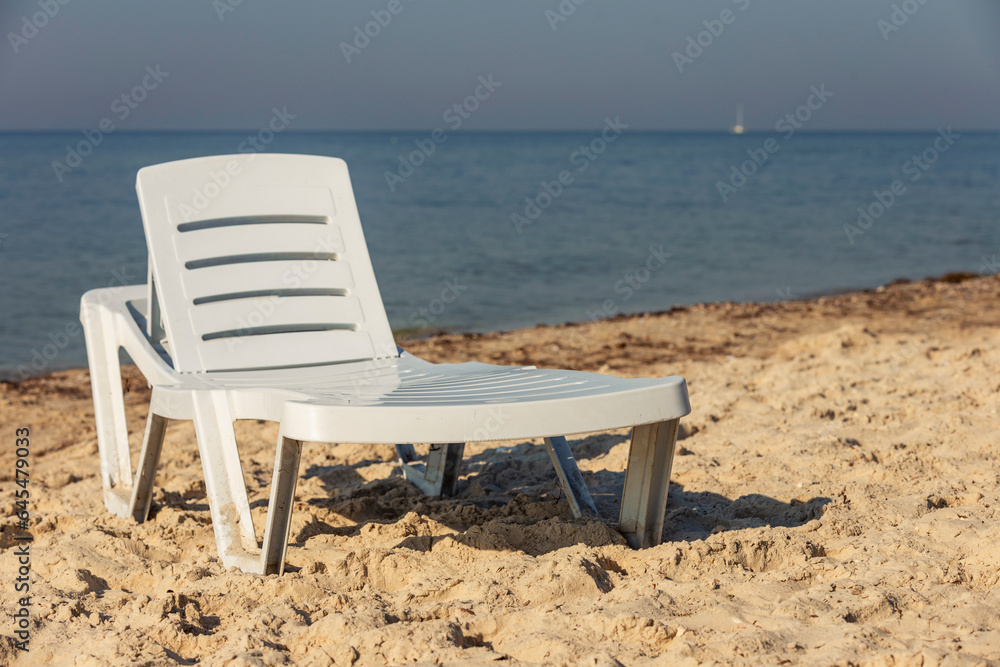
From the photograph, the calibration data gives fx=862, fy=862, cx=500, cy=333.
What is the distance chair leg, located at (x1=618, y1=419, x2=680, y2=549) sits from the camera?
2490 millimetres

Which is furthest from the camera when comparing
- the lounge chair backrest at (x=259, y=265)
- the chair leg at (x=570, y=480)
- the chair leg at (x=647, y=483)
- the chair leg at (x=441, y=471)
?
the lounge chair backrest at (x=259, y=265)

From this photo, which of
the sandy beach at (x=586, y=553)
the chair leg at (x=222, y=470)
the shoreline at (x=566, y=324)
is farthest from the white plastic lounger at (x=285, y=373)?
the shoreline at (x=566, y=324)

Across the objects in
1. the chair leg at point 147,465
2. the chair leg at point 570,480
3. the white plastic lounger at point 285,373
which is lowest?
the chair leg at point 147,465

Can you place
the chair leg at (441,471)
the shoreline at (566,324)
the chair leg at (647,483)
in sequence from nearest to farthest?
the chair leg at (647,483), the chair leg at (441,471), the shoreline at (566,324)

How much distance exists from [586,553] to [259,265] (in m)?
1.92

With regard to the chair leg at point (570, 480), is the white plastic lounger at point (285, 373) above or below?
above

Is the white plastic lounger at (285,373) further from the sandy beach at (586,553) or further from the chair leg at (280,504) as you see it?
the sandy beach at (586,553)

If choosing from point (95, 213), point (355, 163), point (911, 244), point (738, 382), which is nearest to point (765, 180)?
point (911, 244)

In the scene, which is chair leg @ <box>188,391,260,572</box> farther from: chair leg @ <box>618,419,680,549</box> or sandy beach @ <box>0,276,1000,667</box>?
chair leg @ <box>618,419,680,549</box>

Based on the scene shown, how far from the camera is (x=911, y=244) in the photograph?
51.4 feet

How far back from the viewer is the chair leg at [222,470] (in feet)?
8.44

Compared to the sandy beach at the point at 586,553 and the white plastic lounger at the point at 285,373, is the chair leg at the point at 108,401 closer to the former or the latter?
the white plastic lounger at the point at 285,373

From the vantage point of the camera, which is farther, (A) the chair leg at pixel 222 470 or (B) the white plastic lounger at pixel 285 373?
(A) the chair leg at pixel 222 470

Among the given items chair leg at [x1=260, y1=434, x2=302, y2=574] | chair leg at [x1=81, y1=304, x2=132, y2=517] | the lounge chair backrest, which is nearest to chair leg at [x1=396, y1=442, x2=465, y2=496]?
the lounge chair backrest
